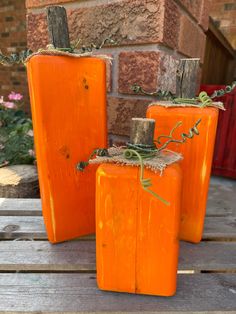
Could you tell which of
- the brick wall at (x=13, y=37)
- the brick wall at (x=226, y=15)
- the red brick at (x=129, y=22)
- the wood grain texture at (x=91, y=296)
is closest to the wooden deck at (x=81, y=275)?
the wood grain texture at (x=91, y=296)

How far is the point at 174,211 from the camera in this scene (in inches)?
17.9

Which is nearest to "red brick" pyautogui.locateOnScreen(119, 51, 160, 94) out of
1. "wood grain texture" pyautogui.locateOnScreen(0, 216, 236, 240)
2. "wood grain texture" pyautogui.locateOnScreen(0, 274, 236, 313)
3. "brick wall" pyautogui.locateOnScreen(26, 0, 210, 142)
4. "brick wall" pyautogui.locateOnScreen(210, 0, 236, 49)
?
"brick wall" pyautogui.locateOnScreen(26, 0, 210, 142)

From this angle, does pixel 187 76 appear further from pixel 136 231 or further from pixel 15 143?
pixel 15 143

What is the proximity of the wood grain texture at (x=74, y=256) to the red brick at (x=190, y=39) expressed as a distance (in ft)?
1.85

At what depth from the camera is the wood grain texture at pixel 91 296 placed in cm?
46

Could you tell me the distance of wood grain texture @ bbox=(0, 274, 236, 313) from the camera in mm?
458

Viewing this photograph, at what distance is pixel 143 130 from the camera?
466 millimetres

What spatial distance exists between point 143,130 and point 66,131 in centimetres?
17

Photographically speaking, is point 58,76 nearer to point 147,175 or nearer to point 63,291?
point 147,175

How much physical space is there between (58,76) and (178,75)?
25 cm

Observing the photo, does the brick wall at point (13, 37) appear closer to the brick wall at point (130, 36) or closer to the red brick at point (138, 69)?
the brick wall at point (130, 36)

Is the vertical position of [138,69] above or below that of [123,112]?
above

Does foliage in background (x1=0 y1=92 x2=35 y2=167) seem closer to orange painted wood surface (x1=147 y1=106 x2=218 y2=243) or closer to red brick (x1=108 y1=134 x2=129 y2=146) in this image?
red brick (x1=108 y1=134 x2=129 y2=146)

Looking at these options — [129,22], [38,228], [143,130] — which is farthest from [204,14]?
[38,228]
